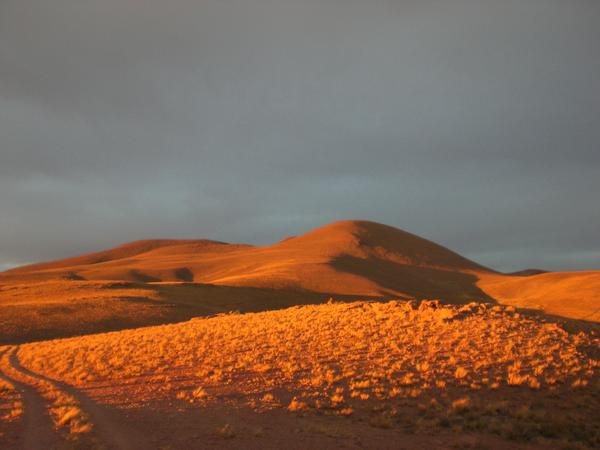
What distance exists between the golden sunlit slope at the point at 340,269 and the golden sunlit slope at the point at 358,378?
45.6m

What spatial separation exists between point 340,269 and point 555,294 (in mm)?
35547

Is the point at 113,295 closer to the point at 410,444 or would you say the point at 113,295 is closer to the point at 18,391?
the point at 18,391

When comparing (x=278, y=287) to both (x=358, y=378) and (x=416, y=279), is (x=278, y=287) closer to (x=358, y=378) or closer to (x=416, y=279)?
(x=416, y=279)

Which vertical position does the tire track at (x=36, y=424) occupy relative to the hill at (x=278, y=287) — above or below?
below

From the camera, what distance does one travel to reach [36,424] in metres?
11.2

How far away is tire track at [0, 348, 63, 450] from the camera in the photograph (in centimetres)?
957

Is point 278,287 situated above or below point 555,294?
above

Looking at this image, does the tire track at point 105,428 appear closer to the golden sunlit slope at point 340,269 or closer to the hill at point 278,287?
the hill at point 278,287

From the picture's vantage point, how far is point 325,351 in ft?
64.6

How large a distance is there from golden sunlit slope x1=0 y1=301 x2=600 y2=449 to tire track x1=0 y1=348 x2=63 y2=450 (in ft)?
1.71

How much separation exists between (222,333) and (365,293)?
147ft

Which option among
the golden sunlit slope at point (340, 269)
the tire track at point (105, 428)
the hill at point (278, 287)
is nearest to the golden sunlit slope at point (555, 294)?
the hill at point (278, 287)

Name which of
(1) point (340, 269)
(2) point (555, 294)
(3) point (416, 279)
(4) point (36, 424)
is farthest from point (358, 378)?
(3) point (416, 279)

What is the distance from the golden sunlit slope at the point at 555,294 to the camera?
5569 cm
